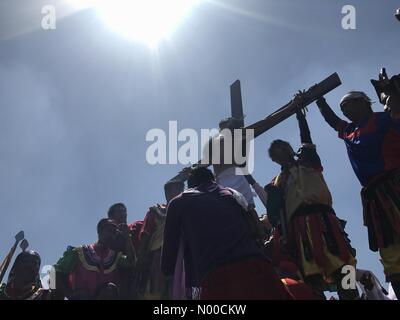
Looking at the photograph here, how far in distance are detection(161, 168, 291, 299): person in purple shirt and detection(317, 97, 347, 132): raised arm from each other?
204 cm

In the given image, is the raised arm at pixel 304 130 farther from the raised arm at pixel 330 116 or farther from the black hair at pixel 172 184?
the black hair at pixel 172 184

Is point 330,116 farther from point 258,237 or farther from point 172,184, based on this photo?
point 172,184

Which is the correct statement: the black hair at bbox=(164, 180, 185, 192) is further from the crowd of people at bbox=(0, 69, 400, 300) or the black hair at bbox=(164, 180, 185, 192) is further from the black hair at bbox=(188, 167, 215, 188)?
the black hair at bbox=(188, 167, 215, 188)

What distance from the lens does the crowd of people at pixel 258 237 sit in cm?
291

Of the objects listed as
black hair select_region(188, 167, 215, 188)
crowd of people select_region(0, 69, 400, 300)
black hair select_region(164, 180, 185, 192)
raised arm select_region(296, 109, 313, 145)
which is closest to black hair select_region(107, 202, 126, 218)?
crowd of people select_region(0, 69, 400, 300)

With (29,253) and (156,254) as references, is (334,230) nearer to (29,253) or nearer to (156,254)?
(156,254)

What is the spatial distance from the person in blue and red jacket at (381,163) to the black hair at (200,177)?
62.3 inches

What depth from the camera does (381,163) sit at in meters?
4.00

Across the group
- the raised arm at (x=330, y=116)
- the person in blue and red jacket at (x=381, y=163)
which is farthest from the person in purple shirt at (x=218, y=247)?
the raised arm at (x=330, y=116)

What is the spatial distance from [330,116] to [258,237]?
236 cm

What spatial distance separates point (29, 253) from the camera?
564 cm

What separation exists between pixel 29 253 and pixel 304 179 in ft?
11.6

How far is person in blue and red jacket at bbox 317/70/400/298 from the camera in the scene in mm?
3799

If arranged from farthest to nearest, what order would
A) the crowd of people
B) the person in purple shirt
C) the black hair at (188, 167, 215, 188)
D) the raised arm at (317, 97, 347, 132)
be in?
the raised arm at (317, 97, 347, 132)
the black hair at (188, 167, 215, 188)
the crowd of people
the person in purple shirt
